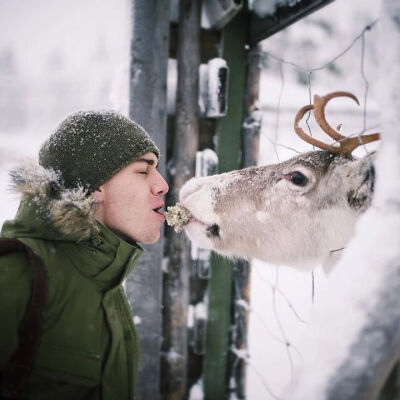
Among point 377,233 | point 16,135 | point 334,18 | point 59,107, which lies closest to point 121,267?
point 377,233

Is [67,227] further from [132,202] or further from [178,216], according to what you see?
[178,216]

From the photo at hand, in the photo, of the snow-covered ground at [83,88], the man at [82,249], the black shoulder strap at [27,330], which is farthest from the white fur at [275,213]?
the black shoulder strap at [27,330]

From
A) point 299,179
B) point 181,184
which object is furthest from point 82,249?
point 181,184

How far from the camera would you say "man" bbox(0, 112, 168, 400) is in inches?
45.4

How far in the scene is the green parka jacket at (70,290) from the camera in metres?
1.15

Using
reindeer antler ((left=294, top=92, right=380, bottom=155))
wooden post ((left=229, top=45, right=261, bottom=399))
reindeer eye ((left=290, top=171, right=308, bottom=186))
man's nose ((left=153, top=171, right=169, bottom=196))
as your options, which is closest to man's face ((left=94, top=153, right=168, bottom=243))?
man's nose ((left=153, top=171, right=169, bottom=196))

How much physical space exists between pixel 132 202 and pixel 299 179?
2.86 ft

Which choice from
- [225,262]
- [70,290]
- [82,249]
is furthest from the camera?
[225,262]

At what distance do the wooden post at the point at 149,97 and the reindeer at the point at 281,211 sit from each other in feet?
3.07

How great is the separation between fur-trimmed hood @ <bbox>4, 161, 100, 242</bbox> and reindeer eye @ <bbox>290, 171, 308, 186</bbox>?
103 centimetres

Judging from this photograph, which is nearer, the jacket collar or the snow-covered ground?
the jacket collar

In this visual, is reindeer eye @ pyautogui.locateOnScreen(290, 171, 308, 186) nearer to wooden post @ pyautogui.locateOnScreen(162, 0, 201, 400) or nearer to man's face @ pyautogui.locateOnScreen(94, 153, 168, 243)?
man's face @ pyautogui.locateOnScreen(94, 153, 168, 243)

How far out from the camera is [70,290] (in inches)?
50.5

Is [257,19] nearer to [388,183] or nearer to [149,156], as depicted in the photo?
[149,156]
